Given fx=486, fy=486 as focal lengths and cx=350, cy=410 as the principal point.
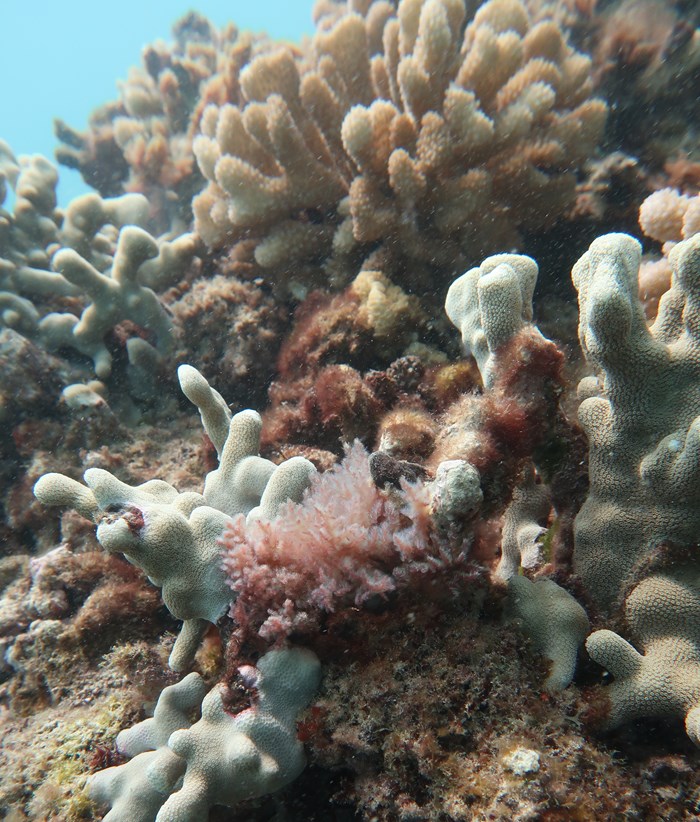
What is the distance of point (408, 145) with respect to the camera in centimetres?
357

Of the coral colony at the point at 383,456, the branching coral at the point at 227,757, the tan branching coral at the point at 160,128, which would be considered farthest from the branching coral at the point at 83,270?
the branching coral at the point at 227,757

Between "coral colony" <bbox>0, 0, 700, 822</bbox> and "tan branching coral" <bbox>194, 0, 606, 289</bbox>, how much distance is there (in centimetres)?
3

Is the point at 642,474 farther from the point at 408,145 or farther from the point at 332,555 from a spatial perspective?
the point at 408,145

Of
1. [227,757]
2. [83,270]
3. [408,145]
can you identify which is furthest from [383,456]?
[83,270]

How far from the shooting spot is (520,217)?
3.77 metres

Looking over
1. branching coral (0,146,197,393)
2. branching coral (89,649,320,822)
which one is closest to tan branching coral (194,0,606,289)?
branching coral (0,146,197,393)

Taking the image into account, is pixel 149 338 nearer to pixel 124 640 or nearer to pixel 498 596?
pixel 124 640

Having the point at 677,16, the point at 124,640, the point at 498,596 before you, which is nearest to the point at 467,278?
the point at 498,596

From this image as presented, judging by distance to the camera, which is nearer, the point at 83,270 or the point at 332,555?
the point at 332,555

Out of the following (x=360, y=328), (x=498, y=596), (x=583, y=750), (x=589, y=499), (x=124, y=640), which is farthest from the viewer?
(x=360, y=328)

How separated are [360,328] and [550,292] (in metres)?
1.57

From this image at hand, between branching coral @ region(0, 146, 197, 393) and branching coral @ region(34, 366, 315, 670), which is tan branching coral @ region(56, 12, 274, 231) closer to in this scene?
branching coral @ region(0, 146, 197, 393)

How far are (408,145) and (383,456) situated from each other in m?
2.62

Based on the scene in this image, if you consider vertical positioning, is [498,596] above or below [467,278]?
below
